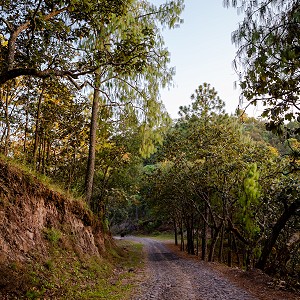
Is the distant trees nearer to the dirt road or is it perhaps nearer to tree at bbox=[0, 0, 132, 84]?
the dirt road

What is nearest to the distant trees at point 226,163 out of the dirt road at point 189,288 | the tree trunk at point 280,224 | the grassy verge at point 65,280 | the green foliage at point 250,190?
the green foliage at point 250,190

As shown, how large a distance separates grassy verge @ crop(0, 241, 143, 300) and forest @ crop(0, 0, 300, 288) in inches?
137

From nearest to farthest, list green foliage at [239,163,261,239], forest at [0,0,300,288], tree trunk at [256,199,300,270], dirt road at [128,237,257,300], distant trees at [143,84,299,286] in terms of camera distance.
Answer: forest at [0,0,300,288], dirt road at [128,237,257,300], tree trunk at [256,199,300,270], green foliage at [239,163,261,239], distant trees at [143,84,299,286]

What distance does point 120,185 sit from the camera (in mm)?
32375

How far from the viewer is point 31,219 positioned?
361 inches

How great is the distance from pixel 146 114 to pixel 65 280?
6.33 meters

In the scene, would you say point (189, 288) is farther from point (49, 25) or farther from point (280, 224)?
point (49, 25)

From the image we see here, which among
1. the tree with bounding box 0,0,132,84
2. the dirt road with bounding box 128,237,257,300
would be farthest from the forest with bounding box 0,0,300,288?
the dirt road with bounding box 128,237,257,300

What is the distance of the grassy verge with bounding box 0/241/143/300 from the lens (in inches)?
259

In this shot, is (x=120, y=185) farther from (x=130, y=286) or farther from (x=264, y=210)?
(x=130, y=286)

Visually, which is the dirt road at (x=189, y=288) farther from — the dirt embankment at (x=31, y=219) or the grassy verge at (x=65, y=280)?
the dirt embankment at (x=31, y=219)

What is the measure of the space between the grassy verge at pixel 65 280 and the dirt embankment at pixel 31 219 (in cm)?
43

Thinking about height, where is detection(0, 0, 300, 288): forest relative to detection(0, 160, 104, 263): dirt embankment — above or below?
above

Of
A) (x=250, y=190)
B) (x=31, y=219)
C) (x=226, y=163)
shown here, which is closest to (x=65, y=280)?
(x=31, y=219)
